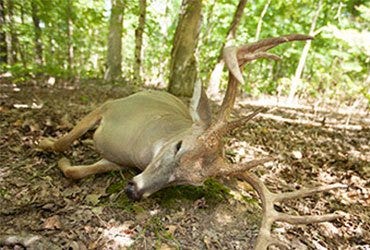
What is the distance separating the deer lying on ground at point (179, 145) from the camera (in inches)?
116

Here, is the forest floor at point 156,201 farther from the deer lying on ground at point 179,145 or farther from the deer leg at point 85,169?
the deer lying on ground at point 179,145

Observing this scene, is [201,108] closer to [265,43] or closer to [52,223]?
[265,43]

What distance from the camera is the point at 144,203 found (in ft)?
11.1

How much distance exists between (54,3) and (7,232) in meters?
6.16

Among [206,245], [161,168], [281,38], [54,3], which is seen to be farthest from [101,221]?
[54,3]

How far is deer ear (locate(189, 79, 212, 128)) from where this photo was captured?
3.31 m

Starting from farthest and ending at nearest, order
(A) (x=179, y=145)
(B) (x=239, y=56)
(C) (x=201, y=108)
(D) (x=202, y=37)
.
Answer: (D) (x=202, y=37), (C) (x=201, y=108), (A) (x=179, y=145), (B) (x=239, y=56)

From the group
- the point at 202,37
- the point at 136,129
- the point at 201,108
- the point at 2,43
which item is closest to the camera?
the point at 201,108

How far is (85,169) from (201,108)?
1.39 m

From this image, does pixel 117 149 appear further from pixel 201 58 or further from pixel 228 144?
pixel 201 58

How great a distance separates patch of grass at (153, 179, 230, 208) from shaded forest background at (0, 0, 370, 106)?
432 centimetres

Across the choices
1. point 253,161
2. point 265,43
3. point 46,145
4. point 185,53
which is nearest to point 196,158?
point 253,161

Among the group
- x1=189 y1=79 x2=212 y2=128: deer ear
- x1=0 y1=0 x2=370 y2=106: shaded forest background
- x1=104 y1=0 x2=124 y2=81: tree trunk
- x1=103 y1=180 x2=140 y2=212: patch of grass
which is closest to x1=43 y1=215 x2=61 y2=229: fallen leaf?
x1=103 y1=180 x2=140 y2=212: patch of grass

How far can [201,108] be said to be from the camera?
11.0 feet
